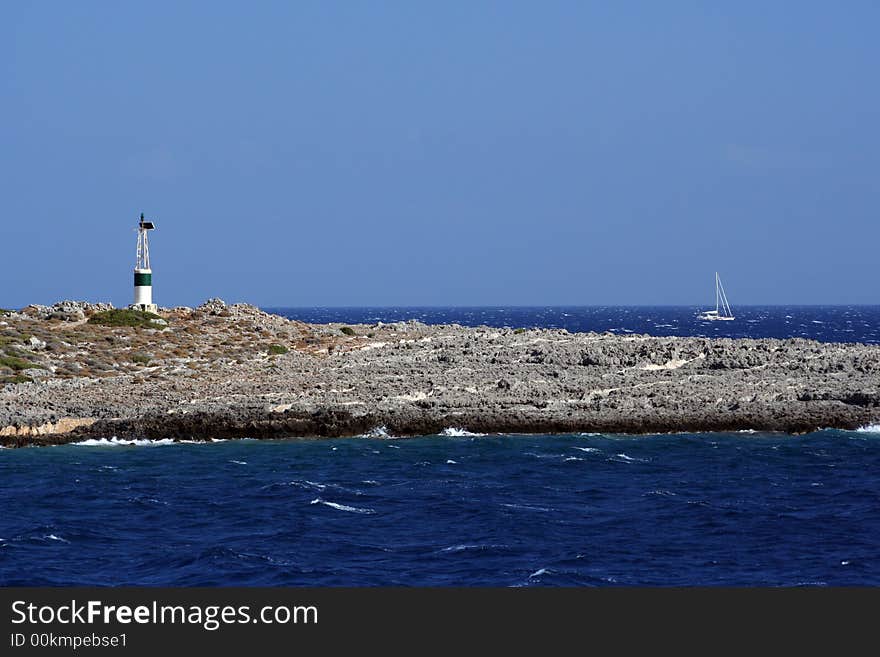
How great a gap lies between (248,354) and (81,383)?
11.6 m

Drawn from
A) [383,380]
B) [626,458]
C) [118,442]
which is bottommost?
[626,458]

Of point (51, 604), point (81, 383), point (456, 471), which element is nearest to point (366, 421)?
point (456, 471)

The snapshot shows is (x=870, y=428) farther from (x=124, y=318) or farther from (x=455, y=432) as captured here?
(x=124, y=318)

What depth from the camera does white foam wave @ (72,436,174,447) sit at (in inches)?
1714

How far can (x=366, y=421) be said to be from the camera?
46.0 meters

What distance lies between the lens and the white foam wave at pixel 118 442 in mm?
43531

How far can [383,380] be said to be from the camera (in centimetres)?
5456

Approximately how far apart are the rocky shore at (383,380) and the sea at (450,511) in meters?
1.23

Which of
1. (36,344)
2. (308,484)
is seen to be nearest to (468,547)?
(308,484)

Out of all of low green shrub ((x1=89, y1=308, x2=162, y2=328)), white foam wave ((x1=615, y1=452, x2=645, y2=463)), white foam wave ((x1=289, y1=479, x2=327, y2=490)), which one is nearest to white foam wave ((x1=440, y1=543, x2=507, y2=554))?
white foam wave ((x1=289, y1=479, x2=327, y2=490))

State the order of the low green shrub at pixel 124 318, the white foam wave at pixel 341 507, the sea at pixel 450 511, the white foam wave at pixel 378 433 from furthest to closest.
A: the low green shrub at pixel 124 318
the white foam wave at pixel 378 433
the white foam wave at pixel 341 507
the sea at pixel 450 511

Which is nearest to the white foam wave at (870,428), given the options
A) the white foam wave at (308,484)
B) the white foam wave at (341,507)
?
the white foam wave at (308,484)

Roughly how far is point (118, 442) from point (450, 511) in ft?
58.1

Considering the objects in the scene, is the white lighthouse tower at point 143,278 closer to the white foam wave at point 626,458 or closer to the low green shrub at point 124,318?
the low green shrub at point 124,318
